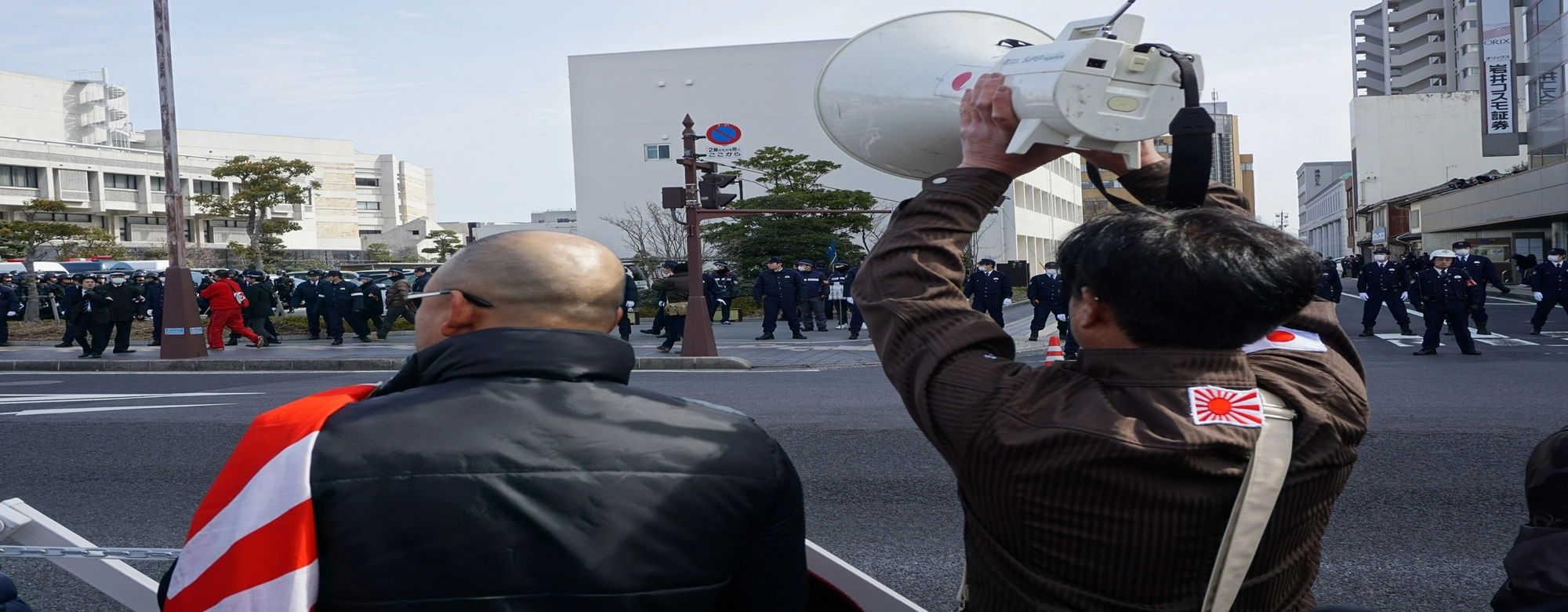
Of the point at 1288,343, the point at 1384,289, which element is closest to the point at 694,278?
the point at 1384,289

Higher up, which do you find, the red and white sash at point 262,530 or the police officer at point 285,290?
the police officer at point 285,290

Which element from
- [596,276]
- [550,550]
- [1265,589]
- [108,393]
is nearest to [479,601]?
[550,550]

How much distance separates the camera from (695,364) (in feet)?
49.8

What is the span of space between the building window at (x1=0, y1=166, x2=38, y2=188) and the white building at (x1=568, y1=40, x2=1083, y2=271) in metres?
32.9

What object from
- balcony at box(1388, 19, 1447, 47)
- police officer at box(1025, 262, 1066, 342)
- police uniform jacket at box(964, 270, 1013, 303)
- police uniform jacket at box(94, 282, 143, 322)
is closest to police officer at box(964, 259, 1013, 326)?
police uniform jacket at box(964, 270, 1013, 303)

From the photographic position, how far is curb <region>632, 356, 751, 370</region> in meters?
15.1

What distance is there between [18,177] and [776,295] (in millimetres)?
59500

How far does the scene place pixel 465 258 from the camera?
5.73 ft

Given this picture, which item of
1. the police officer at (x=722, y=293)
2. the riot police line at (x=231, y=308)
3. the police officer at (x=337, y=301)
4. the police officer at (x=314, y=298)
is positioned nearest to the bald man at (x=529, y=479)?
the riot police line at (x=231, y=308)

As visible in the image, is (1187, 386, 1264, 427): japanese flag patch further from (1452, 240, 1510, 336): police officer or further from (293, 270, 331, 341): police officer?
(293, 270, 331, 341): police officer

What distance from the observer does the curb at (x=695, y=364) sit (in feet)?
49.4

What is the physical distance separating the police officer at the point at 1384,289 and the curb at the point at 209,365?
15.5m

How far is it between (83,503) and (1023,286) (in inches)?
1534

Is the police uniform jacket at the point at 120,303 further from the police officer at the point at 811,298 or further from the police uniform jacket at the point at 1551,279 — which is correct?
the police uniform jacket at the point at 1551,279
